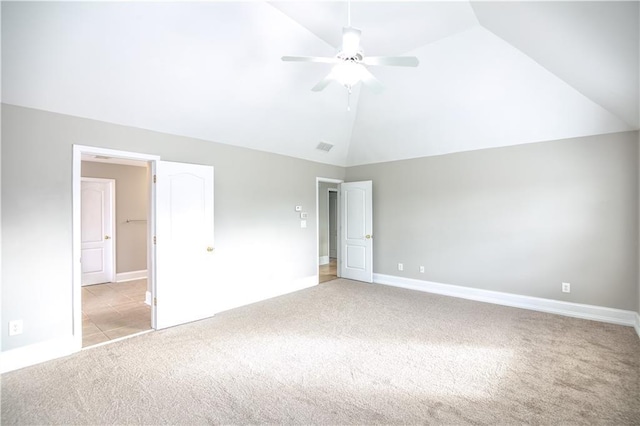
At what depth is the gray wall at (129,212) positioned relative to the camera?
254 inches

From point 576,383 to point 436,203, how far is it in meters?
3.36

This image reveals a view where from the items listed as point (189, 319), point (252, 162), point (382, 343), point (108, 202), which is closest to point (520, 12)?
point (382, 343)

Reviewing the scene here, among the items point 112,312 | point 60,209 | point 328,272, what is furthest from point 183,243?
point 328,272

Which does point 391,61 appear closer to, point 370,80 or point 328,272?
point 370,80

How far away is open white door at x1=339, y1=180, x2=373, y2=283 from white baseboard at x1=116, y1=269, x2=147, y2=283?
14.7 feet

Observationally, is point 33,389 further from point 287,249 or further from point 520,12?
point 520,12

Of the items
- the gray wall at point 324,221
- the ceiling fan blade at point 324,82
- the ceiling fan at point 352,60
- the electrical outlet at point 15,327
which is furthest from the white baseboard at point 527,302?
the electrical outlet at point 15,327

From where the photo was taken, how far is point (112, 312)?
4.43 meters

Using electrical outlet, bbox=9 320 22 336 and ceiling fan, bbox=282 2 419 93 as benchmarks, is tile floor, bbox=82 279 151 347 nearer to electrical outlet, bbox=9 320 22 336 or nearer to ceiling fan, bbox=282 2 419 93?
electrical outlet, bbox=9 320 22 336

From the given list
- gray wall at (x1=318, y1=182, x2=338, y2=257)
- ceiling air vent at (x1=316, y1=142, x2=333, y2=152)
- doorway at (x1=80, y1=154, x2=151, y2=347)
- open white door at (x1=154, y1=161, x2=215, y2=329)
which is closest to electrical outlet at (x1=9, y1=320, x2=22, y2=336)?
open white door at (x1=154, y1=161, x2=215, y2=329)

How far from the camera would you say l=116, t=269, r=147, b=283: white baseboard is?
6.45m

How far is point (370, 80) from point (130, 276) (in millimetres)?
6500

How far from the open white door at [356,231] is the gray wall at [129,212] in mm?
4478

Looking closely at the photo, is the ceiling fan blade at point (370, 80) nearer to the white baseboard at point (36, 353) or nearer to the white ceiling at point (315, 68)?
the white ceiling at point (315, 68)
